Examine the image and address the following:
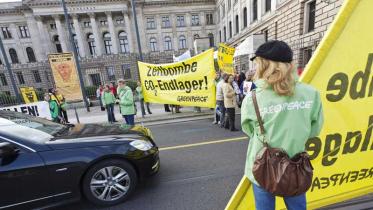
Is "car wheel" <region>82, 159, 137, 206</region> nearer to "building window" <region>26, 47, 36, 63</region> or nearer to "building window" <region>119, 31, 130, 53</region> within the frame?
"building window" <region>119, 31, 130, 53</region>

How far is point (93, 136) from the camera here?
9.82 ft

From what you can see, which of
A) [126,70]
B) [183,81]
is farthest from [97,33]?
[183,81]

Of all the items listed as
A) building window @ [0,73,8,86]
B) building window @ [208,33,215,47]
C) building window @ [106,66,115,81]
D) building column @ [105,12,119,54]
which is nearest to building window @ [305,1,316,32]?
building window @ [208,33,215,47]

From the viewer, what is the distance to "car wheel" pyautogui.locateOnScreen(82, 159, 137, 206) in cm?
277

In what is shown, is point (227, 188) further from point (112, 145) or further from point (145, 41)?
point (145, 41)

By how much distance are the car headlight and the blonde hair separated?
2.31m

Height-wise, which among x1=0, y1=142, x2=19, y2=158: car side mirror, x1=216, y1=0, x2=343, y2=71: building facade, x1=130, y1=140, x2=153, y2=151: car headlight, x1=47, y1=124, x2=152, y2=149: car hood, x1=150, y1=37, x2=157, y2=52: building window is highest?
x1=150, y1=37, x2=157, y2=52: building window

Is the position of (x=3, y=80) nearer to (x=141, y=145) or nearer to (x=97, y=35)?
(x=97, y=35)

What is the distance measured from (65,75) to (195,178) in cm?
886

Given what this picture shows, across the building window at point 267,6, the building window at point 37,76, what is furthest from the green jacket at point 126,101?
the building window at point 37,76

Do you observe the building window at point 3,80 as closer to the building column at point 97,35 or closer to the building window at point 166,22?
the building column at point 97,35

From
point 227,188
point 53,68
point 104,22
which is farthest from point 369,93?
point 104,22

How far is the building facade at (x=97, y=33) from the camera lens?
3681 centimetres

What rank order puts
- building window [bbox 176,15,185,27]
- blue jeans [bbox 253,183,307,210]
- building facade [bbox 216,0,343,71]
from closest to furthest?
blue jeans [bbox 253,183,307,210], building facade [bbox 216,0,343,71], building window [bbox 176,15,185,27]
